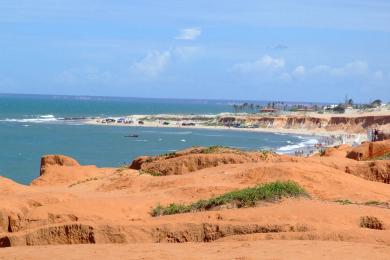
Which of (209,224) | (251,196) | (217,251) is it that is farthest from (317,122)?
(217,251)

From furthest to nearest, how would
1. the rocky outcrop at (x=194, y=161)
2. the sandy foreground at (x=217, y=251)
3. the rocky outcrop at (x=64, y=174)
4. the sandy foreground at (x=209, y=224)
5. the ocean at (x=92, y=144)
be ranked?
the ocean at (x=92, y=144)
the rocky outcrop at (x=64, y=174)
the rocky outcrop at (x=194, y=161)
the sandy foreground at (x=209, y=224)
the sandy foreground at (x=217, y=251)

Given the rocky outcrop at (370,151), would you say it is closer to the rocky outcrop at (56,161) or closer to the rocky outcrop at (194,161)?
the rocky outcrop at (194,161)

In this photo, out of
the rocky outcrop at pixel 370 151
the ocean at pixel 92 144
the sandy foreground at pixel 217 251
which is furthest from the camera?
the ocean at pixel 92 144

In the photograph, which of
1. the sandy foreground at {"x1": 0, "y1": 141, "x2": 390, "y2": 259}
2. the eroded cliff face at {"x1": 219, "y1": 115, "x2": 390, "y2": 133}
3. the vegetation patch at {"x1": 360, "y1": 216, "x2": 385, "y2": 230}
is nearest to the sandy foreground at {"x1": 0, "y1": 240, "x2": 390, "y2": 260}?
the sandy foreground at {"x1": 0, "y1": 141, "x2": 390, "y2": 259}

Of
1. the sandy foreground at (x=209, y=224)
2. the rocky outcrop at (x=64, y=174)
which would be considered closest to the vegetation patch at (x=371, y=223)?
the sandy foreground at (x=209, y=224)

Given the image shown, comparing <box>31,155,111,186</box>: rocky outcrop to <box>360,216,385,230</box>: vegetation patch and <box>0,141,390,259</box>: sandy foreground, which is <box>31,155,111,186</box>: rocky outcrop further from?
<box>360,216,385,230</box>: vegetation patch

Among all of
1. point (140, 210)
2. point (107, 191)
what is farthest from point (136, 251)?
point (107, 191)
